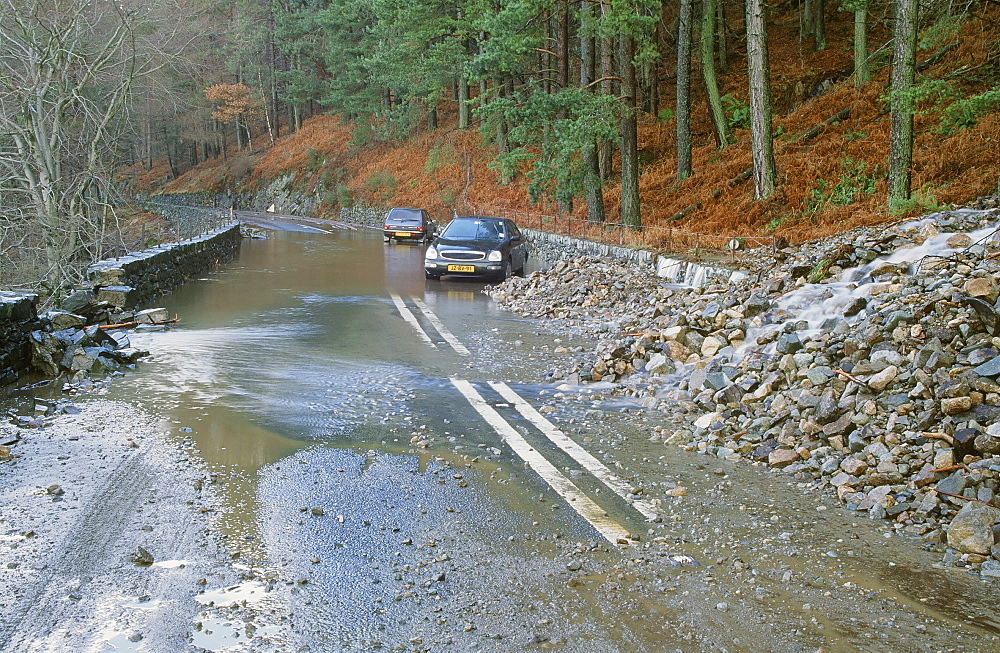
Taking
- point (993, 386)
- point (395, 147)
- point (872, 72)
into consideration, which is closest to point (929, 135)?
point (872, 72)

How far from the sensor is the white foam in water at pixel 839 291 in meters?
9.51

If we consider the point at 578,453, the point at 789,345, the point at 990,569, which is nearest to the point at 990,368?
the point at 789,345

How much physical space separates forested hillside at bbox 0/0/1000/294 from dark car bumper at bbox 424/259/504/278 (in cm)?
540

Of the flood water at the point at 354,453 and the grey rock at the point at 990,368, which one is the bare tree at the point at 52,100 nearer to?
the flood water at the point at 354,453

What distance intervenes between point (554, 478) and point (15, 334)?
21.0 feet

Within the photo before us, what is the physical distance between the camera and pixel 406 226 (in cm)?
3681

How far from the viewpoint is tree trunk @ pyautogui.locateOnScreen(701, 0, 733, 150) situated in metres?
30.8

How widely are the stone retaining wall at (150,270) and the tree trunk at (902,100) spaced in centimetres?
1438

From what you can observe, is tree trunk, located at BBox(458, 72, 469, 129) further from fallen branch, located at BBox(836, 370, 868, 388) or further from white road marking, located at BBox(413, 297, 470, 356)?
fallen branch, located at BBox(836, 370, 868, 388)

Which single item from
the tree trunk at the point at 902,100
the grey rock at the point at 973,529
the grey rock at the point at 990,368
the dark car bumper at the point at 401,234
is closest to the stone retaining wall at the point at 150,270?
the dark car bumper at the point at 401,234

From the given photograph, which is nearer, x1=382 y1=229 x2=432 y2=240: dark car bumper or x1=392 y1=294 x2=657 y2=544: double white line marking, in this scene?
x1=392 y1=294 x2=657 y2=544: double white line marking

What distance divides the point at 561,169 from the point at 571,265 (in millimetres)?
8833

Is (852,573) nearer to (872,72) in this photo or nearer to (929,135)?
(929,135)

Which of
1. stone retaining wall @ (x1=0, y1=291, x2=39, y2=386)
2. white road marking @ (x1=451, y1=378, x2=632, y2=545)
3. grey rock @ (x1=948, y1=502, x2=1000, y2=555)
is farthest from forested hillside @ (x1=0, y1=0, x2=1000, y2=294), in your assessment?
grey rock @ (x1=948, y1=502, x2=1000, y2=555)
